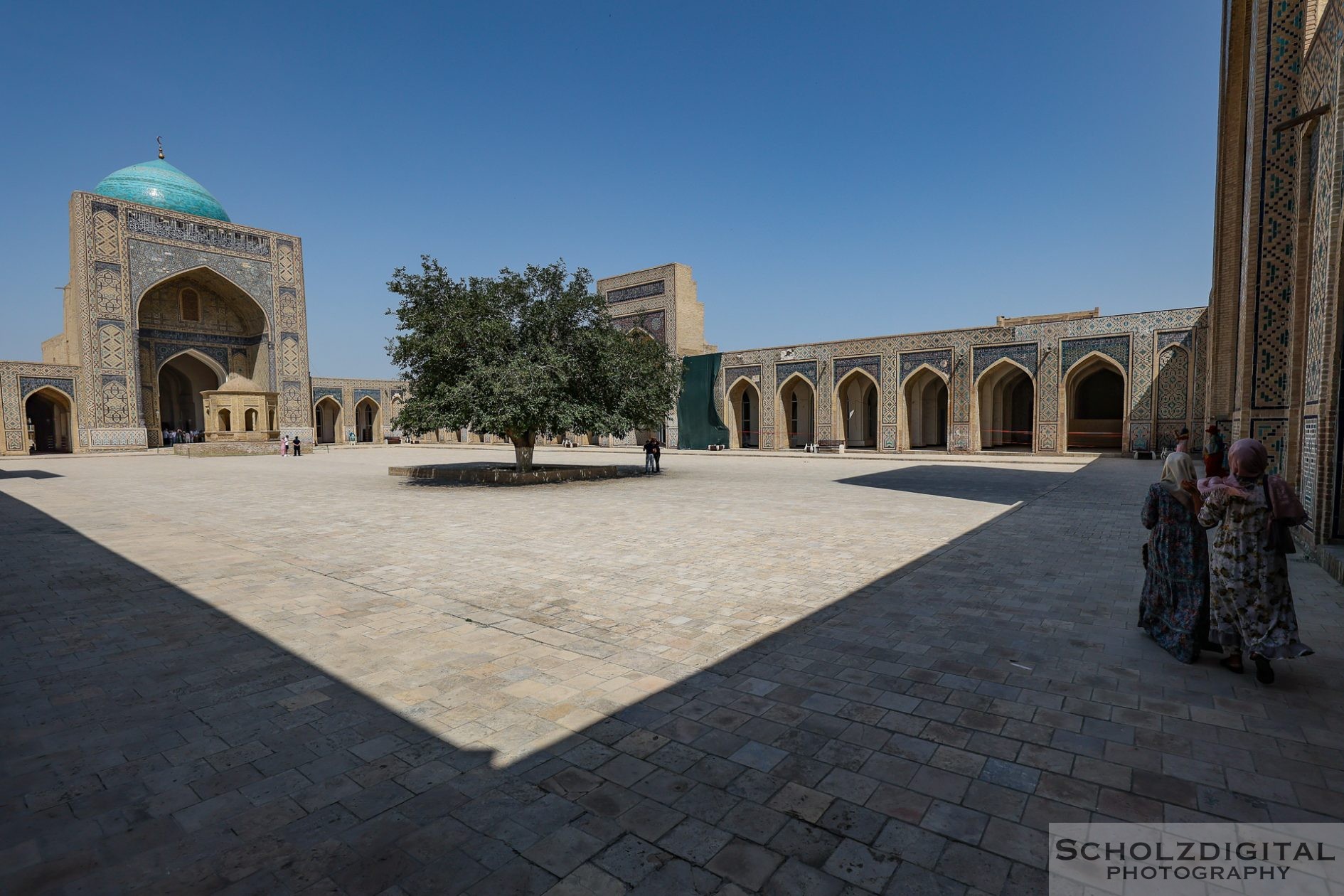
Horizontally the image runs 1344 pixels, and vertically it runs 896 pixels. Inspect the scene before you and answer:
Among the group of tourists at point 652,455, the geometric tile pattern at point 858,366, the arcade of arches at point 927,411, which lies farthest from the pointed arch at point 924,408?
the group of tourists at point 652,455

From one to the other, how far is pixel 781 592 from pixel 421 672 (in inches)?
96.2

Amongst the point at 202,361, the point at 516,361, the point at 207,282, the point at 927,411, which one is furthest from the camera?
the point at 202,361

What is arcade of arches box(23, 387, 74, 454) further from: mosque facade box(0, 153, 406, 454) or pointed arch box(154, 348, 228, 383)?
pointed arch box(154, 348, 228, 383)

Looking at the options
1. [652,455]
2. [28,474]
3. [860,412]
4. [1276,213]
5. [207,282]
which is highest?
[207,282]

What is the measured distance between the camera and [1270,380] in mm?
7512

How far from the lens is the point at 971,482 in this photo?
12461 millimetres

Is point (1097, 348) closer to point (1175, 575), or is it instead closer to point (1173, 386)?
point (1173, 386)

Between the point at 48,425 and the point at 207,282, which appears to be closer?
the point at 207,282

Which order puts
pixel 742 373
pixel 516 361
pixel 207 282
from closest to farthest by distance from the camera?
pixel 516 361
pixel 742 373
pixel 207 282

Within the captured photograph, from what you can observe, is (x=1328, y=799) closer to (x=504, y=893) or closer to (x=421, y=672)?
(x=504, y=893)

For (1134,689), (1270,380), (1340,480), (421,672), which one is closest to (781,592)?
(1134,689)

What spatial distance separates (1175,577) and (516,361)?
9.74 meters

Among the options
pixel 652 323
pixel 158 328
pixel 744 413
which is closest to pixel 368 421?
pixel 158 328

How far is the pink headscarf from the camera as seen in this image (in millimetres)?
3064
